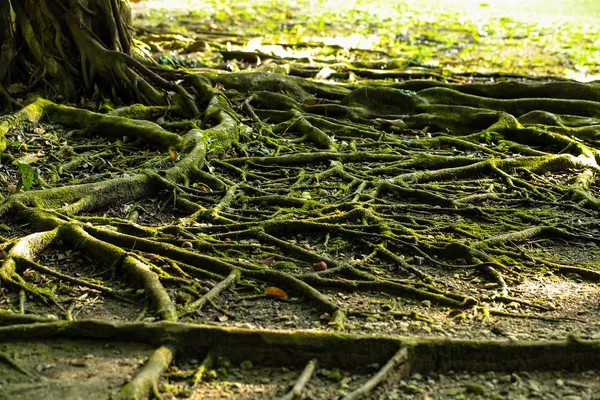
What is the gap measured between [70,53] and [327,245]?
4.63m

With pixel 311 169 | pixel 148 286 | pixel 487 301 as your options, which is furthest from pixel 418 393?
pixel 311 169

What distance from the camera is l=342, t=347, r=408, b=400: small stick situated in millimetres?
3307

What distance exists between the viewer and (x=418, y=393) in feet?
11.3

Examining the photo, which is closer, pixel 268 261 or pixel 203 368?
pixel 203 368

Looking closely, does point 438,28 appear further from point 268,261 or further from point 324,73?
point 268,261

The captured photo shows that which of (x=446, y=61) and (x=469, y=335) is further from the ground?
(x=446, y=61)

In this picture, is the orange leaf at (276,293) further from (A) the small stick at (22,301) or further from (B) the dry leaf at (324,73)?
(B) the dry leaf at (324,73)

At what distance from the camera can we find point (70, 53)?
27.6ft

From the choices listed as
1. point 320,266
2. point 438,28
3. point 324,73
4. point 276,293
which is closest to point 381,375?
point 276,293

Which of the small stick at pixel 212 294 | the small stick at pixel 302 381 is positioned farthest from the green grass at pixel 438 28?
the small stick at pixel 302 381

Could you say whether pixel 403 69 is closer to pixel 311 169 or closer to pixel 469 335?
pixel 311 169

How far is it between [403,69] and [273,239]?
7.20m

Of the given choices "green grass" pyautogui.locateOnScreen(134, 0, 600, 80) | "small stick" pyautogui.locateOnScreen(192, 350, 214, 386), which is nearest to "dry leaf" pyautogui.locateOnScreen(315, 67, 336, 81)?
"green grass" pyautogui.locateOnScreen(134, 0, 600, 80)

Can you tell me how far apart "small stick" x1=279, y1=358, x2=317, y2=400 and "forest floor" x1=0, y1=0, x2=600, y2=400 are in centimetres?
5
